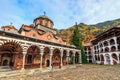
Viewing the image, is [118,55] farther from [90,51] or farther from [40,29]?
[40,29]

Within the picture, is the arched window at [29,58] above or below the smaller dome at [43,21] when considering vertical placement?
below

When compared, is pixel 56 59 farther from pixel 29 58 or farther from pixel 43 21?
pixel 43 21

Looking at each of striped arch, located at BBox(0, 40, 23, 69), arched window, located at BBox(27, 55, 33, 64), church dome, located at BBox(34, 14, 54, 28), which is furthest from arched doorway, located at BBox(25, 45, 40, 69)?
church dome, located at BBox(34, 14, 54, 28)

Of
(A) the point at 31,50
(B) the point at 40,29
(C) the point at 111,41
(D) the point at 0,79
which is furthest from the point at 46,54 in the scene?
(C) the point at 111,41

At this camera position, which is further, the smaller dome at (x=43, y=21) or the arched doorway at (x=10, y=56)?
the smaller dome at (x=43, y=21)

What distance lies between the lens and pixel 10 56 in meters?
21.4

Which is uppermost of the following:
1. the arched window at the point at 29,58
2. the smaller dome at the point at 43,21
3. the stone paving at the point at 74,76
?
the smaller dome at the point at 43,21

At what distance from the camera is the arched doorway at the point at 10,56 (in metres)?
17.0

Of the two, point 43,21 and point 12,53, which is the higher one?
point 43,21

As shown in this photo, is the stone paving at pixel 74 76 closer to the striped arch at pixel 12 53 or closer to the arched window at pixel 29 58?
the striped arch at pixel 12 53

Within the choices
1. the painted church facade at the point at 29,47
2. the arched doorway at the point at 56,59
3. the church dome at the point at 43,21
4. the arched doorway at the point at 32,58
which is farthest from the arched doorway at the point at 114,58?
the arched doorway at the point at 32,58

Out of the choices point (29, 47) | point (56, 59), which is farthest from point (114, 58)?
point (29, 47)

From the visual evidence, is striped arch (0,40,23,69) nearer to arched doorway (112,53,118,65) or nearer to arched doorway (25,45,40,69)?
arched doorway (25,45,40,69)

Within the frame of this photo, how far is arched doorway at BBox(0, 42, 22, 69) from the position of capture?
1699 centimetres
